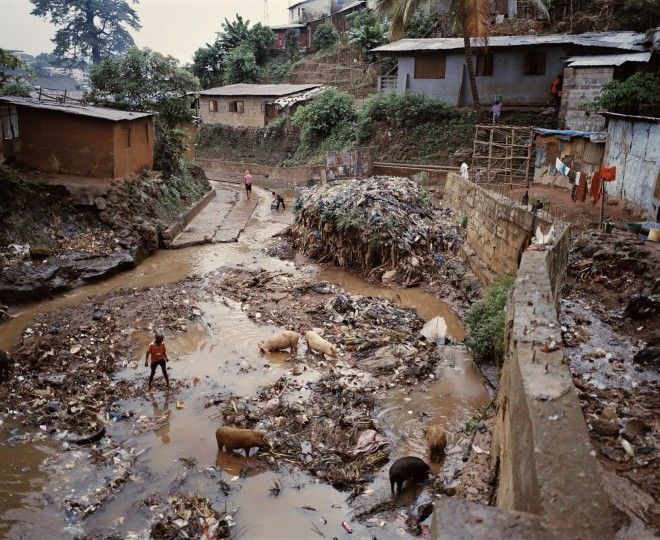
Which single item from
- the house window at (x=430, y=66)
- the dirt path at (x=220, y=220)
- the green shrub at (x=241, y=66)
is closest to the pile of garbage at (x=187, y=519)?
the dirt path at (x=220, y=220)

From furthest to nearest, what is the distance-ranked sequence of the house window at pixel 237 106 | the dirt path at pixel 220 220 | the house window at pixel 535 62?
the house window at pixel 237 106, the house window at pixel 535 62, the dirt path at pixel 220 220

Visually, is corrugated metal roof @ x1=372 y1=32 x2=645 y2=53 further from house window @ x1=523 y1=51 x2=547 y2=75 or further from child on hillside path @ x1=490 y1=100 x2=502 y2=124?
child on hillside path @ x1=490 y1=100 x2=502 y2=124

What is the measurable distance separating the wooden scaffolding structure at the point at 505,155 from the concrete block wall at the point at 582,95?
1.94 m

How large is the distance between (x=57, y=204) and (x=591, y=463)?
17218 millimetres

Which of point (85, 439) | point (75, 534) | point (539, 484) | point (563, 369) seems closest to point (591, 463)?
point (539, 484)

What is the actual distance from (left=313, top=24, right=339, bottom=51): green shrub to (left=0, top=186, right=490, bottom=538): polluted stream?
35.4 m

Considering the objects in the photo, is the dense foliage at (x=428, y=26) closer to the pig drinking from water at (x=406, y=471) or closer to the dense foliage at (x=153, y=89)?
the dense foliage at (x=153, y=89)

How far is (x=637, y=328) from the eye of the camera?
9.03 m

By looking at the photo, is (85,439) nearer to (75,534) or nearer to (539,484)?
(75,534)

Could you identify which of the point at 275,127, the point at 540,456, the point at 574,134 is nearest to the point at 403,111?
the point at 275,127

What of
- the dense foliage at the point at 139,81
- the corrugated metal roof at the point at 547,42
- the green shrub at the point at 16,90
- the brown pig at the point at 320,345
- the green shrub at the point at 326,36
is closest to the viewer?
the brown pig at the point at 320,345

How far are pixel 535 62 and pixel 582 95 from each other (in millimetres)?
4160

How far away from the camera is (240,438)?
784cm

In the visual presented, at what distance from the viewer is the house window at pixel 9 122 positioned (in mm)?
17625
